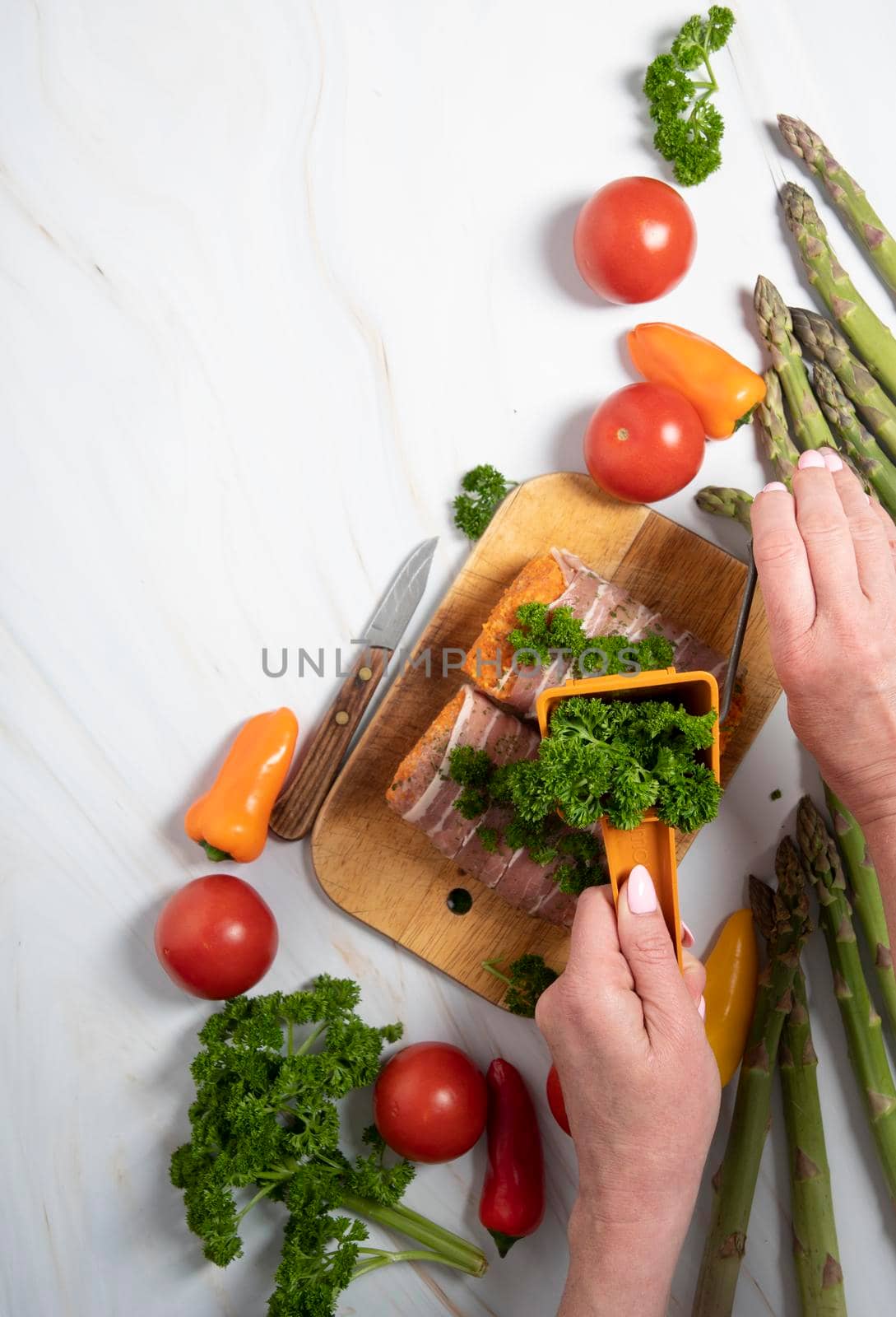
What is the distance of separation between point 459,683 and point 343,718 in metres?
0.44

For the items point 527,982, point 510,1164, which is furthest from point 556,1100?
point 527,982

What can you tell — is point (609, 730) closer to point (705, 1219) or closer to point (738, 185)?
point (705, 1219)

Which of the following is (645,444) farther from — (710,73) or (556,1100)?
(556,1100)

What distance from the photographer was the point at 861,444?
3.59 m

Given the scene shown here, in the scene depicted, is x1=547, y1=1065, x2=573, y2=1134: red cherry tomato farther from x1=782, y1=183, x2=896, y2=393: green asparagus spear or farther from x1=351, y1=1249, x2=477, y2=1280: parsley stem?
x1=782, y1=183, x2=896, y2=393: green asparagus spear

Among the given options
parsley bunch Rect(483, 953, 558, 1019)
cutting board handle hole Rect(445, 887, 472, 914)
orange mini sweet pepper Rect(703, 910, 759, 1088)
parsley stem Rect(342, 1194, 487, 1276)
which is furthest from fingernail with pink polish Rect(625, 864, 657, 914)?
parsley stem Rect(342, 1194, 487, 1276)

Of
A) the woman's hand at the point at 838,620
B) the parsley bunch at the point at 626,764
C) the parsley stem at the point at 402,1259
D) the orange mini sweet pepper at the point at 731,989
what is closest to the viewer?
the parsley bunch at the point at 626,764

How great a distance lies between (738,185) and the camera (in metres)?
3.79

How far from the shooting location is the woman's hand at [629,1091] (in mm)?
2646

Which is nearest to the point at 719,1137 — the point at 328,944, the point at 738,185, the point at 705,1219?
the point at 705,1219

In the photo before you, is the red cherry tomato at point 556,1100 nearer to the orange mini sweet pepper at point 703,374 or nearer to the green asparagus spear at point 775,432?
the green asparagus spear at point 775,432

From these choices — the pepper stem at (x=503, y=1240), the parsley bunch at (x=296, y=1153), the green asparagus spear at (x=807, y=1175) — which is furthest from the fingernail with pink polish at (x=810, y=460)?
the pepper stem at (x=503, y=1240)

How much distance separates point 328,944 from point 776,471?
94.1 inches

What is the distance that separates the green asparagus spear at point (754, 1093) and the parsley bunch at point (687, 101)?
2.53m
